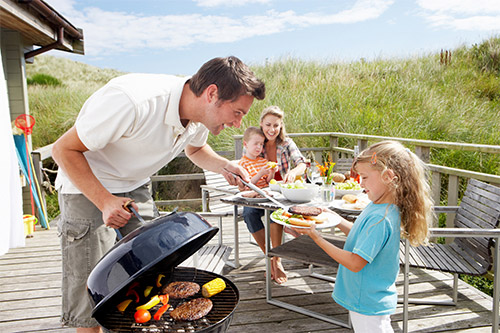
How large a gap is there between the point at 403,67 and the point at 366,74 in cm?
191

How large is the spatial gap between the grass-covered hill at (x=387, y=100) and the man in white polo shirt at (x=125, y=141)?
5.60m

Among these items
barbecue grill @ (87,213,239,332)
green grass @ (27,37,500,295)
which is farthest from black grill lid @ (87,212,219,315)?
green grass @ (27,37,500,295)

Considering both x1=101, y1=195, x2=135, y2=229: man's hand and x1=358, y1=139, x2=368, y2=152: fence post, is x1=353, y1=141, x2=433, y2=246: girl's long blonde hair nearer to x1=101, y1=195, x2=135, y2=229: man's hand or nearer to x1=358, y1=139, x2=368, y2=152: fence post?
x1=101, y1=195, x2=135, y2=229: man's hand

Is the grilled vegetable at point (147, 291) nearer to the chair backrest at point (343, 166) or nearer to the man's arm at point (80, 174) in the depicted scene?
the man's arm at point (80, 174)

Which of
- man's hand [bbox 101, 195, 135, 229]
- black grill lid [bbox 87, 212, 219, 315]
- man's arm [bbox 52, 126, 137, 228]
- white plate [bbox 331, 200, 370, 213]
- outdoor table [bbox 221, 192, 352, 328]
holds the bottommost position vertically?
outdoor table [bbox 221, 192, 352, 328]

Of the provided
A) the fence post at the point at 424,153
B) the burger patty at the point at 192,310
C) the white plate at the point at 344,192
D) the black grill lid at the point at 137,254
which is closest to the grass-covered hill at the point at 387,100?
the fence post at the point at 424,153

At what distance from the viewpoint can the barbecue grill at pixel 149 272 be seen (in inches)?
41.1

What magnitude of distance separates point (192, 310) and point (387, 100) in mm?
9166

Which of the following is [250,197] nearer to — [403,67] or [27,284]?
[27,284]

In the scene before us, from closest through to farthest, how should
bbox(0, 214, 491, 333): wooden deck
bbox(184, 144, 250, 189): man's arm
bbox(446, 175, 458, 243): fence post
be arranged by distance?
bbox(184, 144, 250, 189): man's arm < bbox(0, 214, 491, 333): wooden deck < bbox(446, 175, 458, 243): fence post

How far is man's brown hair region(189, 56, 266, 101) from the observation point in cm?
145

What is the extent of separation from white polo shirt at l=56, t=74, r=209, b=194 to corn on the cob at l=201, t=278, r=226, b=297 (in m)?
0.56

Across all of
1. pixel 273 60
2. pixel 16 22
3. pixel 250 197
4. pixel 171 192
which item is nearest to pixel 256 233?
pixel 250 197

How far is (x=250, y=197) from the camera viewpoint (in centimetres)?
257
